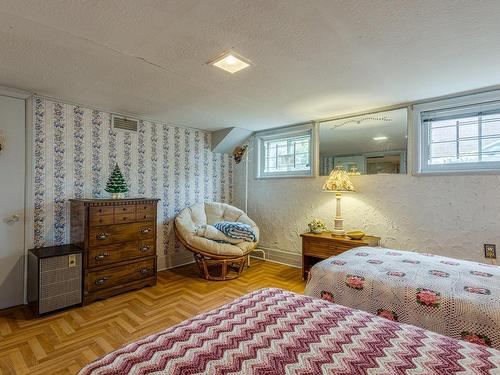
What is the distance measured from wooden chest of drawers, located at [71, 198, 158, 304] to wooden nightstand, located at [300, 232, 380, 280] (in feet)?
6.26

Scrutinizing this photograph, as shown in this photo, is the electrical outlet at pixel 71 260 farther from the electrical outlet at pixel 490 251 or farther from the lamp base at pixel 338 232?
the electrical outlet at pixel 490 251

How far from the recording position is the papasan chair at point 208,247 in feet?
11.0

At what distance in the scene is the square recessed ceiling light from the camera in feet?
6.49

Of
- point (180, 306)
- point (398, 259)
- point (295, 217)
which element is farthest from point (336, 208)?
point (180, 306)

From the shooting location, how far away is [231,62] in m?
2.10

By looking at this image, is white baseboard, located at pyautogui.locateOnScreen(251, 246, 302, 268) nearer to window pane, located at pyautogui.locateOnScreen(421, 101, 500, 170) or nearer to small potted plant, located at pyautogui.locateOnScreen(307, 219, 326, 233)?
small potted plant, located at pyautogui.locateOnScreen(307, 219, 326, 233)

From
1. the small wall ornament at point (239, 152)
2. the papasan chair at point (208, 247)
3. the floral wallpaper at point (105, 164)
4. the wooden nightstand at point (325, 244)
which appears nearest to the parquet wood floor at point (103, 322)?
the papasan chair at point (208, 247)

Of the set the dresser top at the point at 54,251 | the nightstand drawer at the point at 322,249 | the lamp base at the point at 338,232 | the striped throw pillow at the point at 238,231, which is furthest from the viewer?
the striped throw pillow at the point at 238,231

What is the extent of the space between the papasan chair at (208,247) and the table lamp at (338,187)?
109 cm

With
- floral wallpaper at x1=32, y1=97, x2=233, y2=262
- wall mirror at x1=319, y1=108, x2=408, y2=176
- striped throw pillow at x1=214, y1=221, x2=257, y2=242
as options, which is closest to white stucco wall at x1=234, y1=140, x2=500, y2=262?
wall mirror at x1=319, y1=108, x2=408, y2=176

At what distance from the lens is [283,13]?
1493 millimetres

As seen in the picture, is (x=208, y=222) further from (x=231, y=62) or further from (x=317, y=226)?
(x=231, y=62)

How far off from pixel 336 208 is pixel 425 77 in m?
1.76

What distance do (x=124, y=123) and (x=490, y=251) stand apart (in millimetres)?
4320
